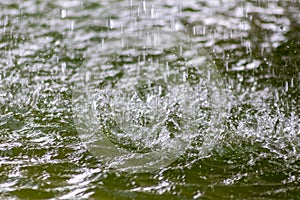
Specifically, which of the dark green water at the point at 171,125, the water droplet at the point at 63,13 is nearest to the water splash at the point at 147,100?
the dark green water at the point at 171,125

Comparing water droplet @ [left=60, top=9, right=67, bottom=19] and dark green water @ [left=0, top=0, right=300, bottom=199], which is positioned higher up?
water droplet @ [left=60, top=9, right=67, bottom=19]

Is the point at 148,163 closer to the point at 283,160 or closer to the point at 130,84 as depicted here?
the point at 283,160

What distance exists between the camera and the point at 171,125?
209 centimetres

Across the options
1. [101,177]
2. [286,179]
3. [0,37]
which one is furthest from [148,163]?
[0,37]

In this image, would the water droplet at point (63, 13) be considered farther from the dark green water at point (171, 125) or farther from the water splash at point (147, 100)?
the water splash at point (147, 100)

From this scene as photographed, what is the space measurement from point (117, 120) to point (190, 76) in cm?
60

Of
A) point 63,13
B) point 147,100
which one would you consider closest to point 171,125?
point 147,100

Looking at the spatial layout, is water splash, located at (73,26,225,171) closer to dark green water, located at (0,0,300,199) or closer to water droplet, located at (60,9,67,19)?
dark green water, located at (0,0,300,199)

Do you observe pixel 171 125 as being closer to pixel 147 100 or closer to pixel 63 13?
pixel 147 100

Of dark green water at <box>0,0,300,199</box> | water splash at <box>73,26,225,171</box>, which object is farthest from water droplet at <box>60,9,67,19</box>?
water splash at <box>73,26,225,171</box>

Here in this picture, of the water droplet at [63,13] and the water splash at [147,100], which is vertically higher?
the water droplet at [63,13]

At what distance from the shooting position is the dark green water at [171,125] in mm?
1617

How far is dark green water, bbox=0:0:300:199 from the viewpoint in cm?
162

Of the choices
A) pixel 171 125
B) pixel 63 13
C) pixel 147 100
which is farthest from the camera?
pixel 63 13
